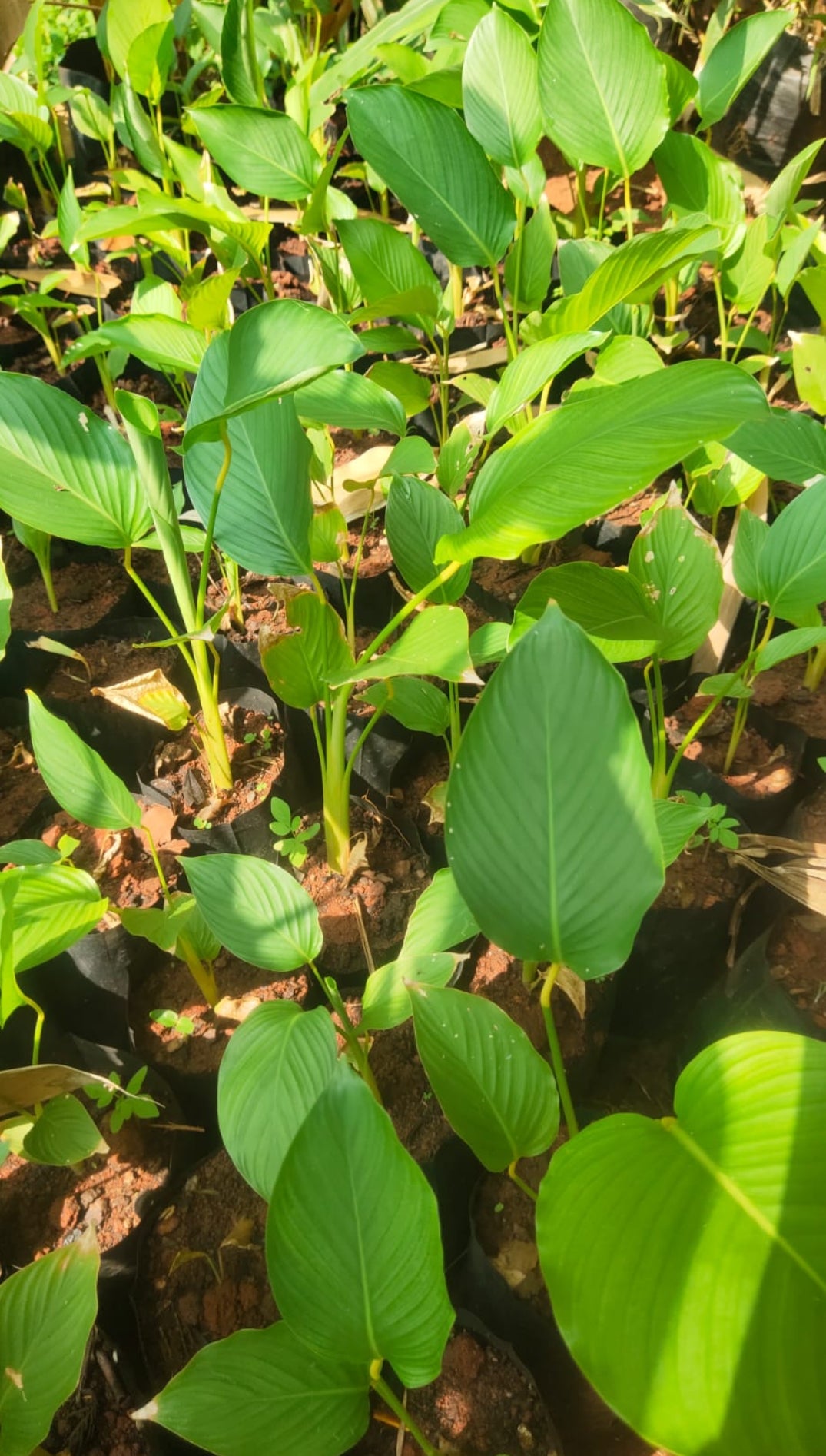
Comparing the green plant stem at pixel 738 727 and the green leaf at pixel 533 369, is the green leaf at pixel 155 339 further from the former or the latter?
the green plant stem at pixel 738 727

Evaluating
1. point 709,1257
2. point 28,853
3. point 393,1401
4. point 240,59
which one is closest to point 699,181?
point 240,59

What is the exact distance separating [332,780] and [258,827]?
0.15 meters

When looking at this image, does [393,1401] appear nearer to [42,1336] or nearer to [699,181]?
[42,1336]

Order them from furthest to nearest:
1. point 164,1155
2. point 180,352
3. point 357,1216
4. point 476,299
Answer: point 476,299 → point 180,352 → point 164,1155 → point 357,1216

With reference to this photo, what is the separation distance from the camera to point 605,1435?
0.81 metres

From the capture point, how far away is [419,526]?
2.99 feet

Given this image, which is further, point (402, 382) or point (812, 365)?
point (402, 382)

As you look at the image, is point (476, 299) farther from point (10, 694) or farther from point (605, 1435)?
point (605, 1435)

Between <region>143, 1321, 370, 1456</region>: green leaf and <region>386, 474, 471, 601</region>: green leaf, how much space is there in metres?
0.65

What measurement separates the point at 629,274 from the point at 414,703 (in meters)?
0.48

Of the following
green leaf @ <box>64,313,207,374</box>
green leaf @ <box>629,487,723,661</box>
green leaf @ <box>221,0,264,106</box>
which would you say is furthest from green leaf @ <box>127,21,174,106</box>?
green leaf @ <box>629,487,723,661</box>

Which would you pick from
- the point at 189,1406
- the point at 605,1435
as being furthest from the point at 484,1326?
the point at 189,1406

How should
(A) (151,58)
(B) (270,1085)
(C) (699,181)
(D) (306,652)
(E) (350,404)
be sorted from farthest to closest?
(A) (151,58) < (C) (699,181) < (E) (350,404) < (D) (306,652) < (B) (270,1085)

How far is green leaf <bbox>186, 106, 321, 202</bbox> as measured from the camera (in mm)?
1210
